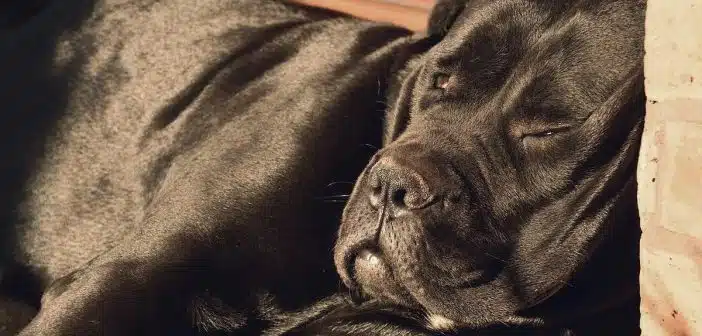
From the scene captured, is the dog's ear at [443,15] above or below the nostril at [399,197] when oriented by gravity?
above

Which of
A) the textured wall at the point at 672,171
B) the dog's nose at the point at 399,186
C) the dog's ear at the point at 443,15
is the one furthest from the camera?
the dog's ear at the point at 443,15

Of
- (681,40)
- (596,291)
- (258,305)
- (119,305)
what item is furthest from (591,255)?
(119,305)

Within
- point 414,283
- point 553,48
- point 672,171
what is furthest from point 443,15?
point 672,171

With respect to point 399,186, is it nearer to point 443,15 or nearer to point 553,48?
point 553,48

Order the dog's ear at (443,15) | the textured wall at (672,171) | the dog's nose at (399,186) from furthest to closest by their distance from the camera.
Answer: the dog's ear at (443,15) → the dog's nose at (399,186) → the textured wall at (672,171)

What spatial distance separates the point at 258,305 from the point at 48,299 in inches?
25.6

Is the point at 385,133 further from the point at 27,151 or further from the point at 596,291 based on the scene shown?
the point at 27,151

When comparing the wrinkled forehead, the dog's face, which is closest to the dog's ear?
the wrinkled forehead

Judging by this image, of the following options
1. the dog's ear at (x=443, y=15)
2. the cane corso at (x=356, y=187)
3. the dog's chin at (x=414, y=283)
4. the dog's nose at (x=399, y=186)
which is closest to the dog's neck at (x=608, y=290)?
the cane corso at (x=356, y=187)

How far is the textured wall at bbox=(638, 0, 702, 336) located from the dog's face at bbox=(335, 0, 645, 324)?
248 mm

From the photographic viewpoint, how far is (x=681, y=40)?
1.93m

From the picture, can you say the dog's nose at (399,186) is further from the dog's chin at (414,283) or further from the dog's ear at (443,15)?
the dog's ear at (443,15)

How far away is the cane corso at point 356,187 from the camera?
93.2 inches

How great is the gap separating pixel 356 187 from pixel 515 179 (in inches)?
15.7
